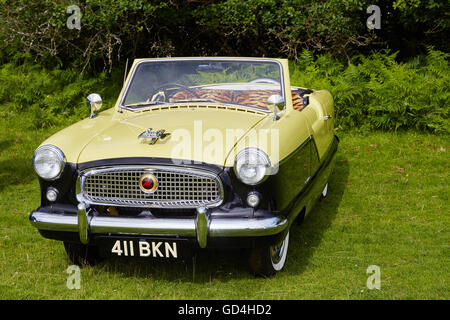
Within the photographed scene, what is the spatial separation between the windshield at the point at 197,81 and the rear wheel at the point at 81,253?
4.35 ft

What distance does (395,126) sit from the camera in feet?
27.8

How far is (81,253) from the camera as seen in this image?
4098 mm

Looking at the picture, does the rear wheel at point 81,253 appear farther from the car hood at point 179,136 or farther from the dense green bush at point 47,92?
the dense green bush at point 47,92

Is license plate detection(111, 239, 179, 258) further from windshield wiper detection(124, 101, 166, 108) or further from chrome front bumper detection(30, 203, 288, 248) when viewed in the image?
windshield wiper detection(124, 101, 166, 108)

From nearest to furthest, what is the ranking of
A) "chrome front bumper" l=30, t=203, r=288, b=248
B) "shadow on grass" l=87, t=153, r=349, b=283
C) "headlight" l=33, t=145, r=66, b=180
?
→ "chrome front bumper" l=30, t=203, r=288, b=248 < "headlight" l=33, t=145, r=66, b=180 < "shadow on grass" l=87, t=153, r=349, b=283

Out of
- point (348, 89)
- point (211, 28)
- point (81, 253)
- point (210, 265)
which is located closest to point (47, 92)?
point (211, 28)

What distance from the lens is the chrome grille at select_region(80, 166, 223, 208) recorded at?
3490 mm

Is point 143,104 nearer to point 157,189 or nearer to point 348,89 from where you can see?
point 157,189

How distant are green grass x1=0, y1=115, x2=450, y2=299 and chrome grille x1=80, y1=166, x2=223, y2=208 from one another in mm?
516

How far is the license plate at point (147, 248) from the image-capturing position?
11.4 feet

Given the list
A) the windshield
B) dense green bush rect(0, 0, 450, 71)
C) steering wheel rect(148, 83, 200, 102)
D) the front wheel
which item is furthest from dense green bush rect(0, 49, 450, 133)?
the front wheel

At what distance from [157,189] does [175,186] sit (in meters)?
0.12

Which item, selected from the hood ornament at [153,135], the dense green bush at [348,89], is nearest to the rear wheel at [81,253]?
the hood ornament at [153,135]

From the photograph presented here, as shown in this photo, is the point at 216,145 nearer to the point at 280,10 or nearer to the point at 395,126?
the point at 395,126
